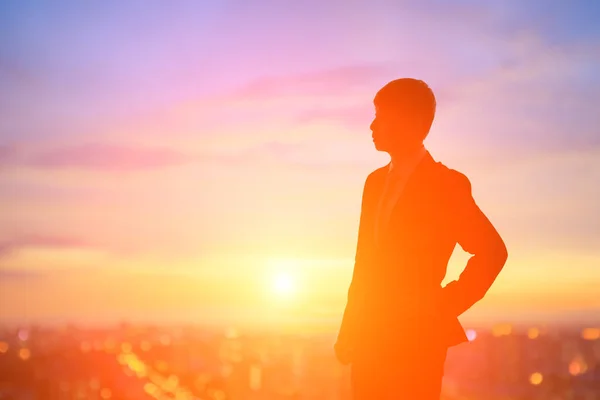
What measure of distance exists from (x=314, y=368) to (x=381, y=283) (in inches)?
1253

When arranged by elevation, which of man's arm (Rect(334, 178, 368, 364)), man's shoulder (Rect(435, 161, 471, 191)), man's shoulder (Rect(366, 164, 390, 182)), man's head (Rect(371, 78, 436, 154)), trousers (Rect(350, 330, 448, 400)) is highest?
man's head (Rect(371, 78, 436, 154))

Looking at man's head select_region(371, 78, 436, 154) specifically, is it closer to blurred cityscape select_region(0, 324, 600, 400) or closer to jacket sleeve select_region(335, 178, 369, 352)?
jacket sleeve select_region(335, 178, 369, 352)

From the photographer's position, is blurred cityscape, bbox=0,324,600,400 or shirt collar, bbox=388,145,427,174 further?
blurred cityscape, bbox=0,324,600,400

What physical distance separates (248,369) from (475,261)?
3953 cm

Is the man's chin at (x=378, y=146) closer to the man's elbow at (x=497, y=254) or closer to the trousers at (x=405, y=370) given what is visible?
the man's elbow at (x=497, y=254)

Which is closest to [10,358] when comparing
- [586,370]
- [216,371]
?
[216,371]

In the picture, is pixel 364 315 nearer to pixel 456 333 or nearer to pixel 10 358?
pixel 456 333

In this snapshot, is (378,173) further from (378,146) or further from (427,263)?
(427,263)

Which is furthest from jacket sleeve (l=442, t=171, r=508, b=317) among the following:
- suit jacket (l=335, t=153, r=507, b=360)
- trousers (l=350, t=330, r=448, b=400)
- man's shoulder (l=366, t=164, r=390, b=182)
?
man's shoulder (l=366, t=164, r=390, b=182)

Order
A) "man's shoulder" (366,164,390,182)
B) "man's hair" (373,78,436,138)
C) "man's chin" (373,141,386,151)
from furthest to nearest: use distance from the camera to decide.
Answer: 1. "man's shoulder" (366,164,390,182)
2. "man's chin" (373,141,386,151)
3. "man's hair" (373,78,436,138)

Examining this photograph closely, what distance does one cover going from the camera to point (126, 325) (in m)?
68.9

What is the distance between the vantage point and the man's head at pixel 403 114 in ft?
9.27

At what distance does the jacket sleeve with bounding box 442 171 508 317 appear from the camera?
267 centimetres

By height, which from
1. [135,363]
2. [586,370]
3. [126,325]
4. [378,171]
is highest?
[126,325]
